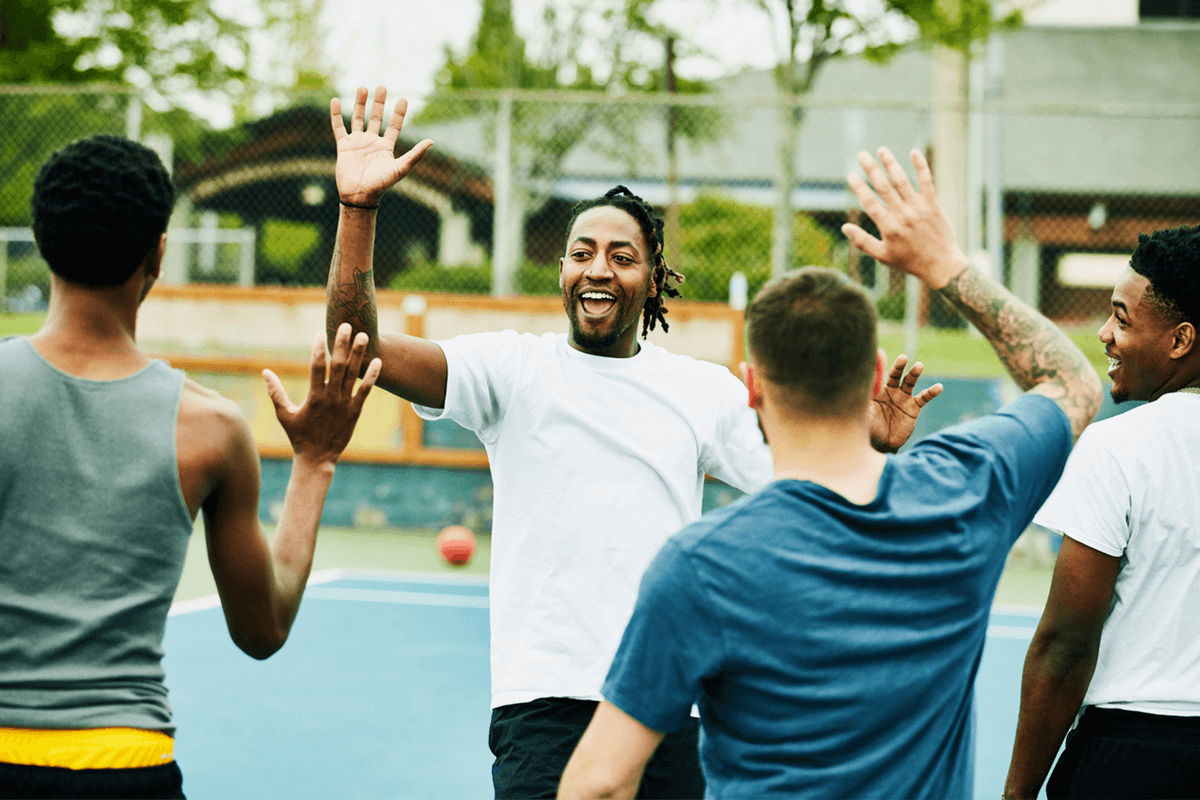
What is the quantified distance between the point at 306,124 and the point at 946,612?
19.9 metres

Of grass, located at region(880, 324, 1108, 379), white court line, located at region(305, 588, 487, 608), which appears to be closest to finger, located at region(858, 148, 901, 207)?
white court line, located at region(305, 588, 487, 608)

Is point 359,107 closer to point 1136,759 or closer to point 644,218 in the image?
point 644,218

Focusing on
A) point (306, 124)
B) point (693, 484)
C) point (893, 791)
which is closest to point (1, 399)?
point (893, 791)

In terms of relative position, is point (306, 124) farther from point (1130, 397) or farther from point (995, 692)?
point (1130, 397)

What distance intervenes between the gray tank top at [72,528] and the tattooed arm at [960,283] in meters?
1.38

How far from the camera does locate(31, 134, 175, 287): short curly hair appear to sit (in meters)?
2.17

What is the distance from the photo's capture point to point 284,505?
2.41 m

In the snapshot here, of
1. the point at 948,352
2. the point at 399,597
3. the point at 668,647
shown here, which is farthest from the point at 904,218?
the point at 948,352

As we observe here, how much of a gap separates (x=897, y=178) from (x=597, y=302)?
1367 mm

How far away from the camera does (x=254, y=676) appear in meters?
7.14

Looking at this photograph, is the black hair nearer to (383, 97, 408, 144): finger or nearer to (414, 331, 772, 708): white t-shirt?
(414, 331, 772, 708): white t-shirt

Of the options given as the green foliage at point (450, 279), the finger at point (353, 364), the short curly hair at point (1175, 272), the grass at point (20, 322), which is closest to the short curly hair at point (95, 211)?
the finger at point (353, 364)

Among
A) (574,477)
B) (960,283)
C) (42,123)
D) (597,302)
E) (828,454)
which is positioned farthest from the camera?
(42,123)

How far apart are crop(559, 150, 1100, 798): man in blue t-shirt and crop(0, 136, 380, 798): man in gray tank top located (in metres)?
0.83
